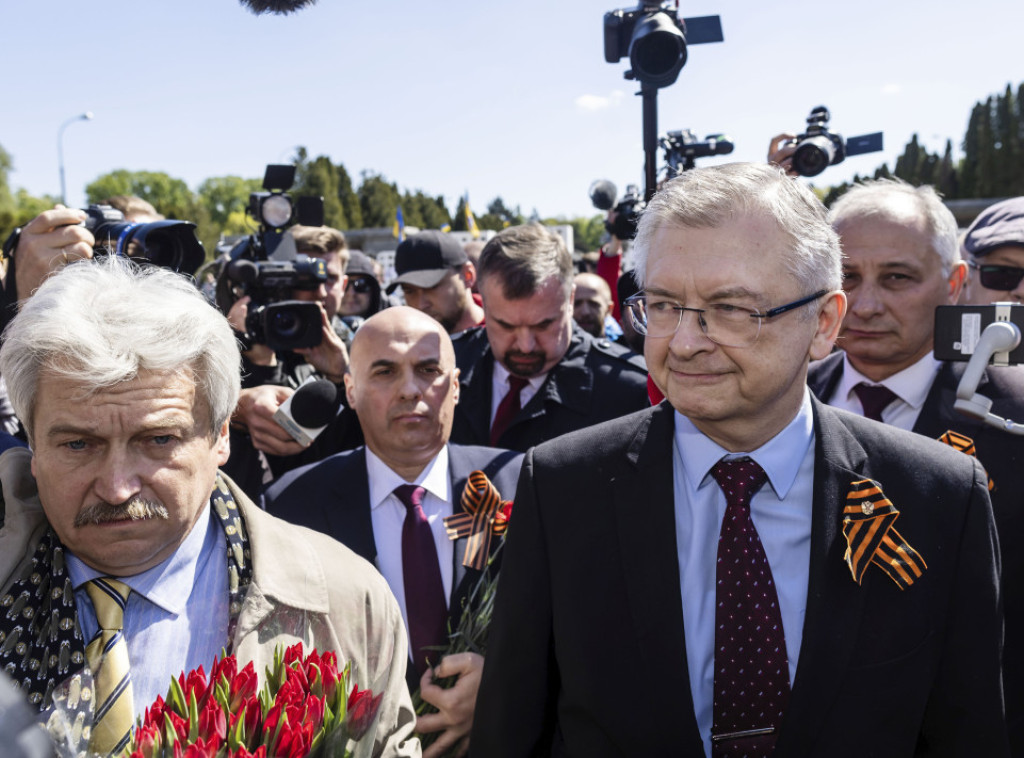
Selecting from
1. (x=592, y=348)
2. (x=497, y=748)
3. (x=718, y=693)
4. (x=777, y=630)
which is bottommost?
(x=497, y=748)

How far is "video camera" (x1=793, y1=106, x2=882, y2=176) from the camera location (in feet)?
12.1

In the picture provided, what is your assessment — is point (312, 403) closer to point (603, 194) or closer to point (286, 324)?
point (286, 324)

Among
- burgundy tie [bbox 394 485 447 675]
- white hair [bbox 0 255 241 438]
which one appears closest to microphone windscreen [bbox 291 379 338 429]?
burgundy tie [bbox 394 485 447 675]

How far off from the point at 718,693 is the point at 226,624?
3.61 ft

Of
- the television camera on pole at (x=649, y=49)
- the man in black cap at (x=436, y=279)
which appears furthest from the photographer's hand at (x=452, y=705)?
the man in black cap at (x=436, y=279)

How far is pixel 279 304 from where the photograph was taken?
3.30m

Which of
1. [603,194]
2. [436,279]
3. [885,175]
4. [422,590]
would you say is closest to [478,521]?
[422,590]

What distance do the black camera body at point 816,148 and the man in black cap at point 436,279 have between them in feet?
7.37

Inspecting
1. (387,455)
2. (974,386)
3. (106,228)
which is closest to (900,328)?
(974,386)

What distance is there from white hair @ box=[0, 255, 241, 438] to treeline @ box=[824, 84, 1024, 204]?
38.2 meters

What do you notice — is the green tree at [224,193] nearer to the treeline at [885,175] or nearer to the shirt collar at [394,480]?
the treeline at [885,175]

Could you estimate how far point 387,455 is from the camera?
2883mm

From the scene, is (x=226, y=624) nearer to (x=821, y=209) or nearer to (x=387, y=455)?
(x=387, y=455)

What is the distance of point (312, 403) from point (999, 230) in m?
2.49
